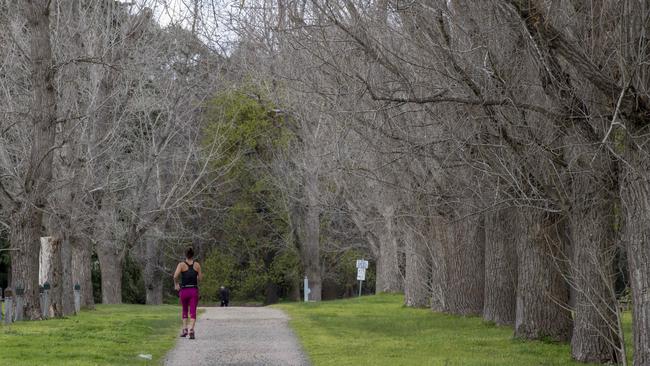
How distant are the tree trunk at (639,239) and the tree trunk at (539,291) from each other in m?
6.48

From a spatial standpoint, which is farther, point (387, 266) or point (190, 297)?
point (387, 266)

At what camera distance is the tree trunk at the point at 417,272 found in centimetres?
3256

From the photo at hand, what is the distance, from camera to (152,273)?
59969 mm

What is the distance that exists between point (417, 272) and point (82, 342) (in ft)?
53.4

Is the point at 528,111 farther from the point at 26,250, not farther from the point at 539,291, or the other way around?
the point at 26,250

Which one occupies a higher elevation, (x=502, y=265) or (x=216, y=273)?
(x=216, y=273)

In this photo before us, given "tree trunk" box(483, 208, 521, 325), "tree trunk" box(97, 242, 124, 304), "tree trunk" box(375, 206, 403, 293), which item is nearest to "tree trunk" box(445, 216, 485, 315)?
"tree trunk" box(483, 208, 521, 325)

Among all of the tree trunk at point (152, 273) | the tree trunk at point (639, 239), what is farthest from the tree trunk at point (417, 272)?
the tree trunk at point (152, 273)

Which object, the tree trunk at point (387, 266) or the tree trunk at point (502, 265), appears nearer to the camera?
the tree trunk at point (502, 265)

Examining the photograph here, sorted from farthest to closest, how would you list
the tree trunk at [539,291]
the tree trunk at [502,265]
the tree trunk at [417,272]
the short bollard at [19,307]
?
the tree trunk at [417,272], the short bollard at [19,307], the tree trunk at [502,265], the tree trunk at [539,291]

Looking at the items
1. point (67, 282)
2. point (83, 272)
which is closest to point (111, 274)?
point (83, 272)

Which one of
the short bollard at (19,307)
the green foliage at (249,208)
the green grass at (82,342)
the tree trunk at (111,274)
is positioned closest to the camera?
the green grass at (82,342)

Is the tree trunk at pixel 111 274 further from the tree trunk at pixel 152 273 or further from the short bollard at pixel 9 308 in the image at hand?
the short bollard at pixel 9 308

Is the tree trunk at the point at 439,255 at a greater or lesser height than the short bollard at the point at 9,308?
greater
